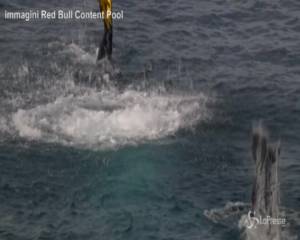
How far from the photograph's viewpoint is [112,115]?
27141mm

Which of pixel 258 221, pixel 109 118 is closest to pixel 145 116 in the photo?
pixel 109 118

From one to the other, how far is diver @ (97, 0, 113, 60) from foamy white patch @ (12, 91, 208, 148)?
2141 mm

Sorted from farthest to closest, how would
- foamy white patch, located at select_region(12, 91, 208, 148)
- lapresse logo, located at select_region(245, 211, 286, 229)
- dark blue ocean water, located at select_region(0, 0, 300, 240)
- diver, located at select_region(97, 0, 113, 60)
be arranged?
diver, located at select_region(97, 0, 113, 60) → foamy white patch, located at select_region(12, 91, 208, 148) → dark blue ocean water, located at select_region(0, 0, 300, 240) → lapresse logo, located at select_region(245, 211, 286, 229)

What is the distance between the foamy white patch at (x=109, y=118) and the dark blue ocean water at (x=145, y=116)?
0.14ft

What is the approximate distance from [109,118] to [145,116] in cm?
114

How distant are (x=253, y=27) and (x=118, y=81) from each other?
6.86 m

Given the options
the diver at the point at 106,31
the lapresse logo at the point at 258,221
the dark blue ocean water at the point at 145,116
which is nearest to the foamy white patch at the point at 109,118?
the dark blue ocean water at the point at 145,116

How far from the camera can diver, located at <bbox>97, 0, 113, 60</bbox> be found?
93.8ft

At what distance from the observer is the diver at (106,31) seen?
93.8ft

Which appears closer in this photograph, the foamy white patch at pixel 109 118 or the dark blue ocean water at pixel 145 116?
the dark blue ocean water at pixel 145 116

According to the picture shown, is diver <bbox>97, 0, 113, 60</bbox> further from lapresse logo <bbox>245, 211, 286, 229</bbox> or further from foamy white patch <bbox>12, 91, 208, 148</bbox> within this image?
lapresse logo <bbox>245, 211, 286, 229</bbox>

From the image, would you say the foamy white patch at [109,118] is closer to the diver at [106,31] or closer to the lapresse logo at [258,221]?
the diver at [106,31]

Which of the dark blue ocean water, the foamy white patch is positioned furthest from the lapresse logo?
the foamy white patch

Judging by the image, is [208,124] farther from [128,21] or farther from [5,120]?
[128,21]
